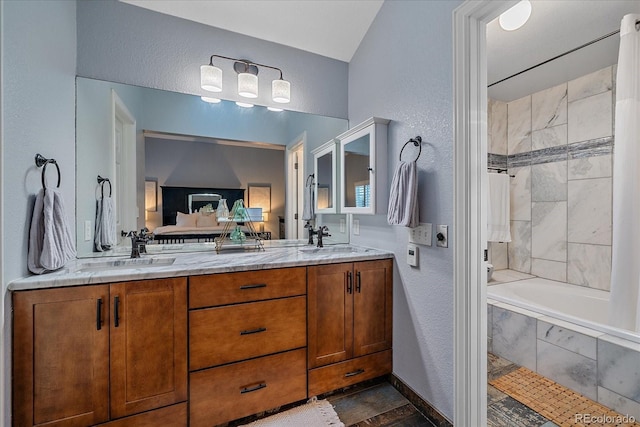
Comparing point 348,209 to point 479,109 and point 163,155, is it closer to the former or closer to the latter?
point 479,109

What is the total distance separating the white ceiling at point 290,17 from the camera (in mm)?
1799

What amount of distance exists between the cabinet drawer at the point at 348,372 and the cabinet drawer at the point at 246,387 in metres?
0.08

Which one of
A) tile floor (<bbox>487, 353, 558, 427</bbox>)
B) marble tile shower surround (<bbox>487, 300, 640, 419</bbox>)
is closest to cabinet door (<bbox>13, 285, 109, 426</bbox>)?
tile floor (<bbox>487, 353, 558, 427</bbox>)

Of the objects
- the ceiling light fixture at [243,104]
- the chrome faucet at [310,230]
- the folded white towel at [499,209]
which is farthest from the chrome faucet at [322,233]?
the folded white towel at [499,209]

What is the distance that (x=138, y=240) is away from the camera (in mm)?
1751

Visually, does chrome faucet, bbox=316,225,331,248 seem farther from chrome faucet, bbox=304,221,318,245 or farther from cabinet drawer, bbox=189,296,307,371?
cabinet drawer, bbox=189,296,307,371

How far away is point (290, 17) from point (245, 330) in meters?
2.08

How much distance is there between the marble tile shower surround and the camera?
1480mm

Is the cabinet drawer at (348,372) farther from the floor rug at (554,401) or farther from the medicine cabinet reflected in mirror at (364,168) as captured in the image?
the medicine cabinet reflected in mirror at (364,168)

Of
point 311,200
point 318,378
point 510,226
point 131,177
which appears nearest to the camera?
point 318,378

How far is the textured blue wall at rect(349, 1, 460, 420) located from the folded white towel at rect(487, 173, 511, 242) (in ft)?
5.55

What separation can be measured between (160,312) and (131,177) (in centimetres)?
101

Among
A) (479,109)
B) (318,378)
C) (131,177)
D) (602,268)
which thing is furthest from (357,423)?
(602,268)

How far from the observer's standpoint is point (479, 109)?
131cm
